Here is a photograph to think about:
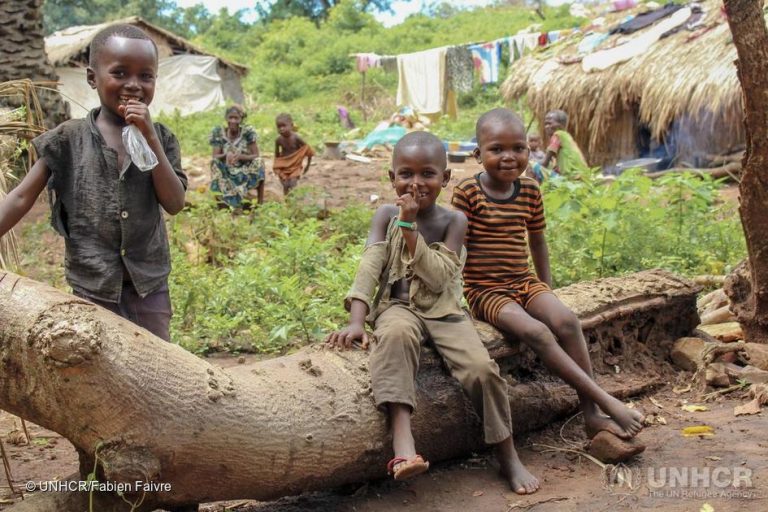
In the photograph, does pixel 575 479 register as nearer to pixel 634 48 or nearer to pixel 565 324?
pixel 565 324

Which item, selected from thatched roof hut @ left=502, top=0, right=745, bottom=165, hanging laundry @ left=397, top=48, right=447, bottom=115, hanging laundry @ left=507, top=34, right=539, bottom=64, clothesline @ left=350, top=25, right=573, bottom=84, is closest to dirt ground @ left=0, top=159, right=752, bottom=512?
thatched roof hut @ left=502, top=0, right=745, bottom=165

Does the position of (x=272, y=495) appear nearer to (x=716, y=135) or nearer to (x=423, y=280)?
(x=423, y=280)

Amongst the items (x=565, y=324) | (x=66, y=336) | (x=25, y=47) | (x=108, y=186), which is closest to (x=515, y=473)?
(x=565, y=324)

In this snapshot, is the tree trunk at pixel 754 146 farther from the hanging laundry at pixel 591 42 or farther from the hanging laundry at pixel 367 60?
the hanging laundry at pixel 367 60

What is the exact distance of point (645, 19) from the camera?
13430 mm

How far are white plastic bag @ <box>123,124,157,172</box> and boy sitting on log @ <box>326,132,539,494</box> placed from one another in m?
0.88

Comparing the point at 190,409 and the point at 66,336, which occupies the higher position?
the point at 66,336

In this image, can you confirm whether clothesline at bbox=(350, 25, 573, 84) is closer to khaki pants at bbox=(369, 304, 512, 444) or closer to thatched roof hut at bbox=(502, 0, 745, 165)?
thatched roof hut at bbox=(502, 0, 745, 165)

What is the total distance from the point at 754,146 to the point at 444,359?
2054 millimetres

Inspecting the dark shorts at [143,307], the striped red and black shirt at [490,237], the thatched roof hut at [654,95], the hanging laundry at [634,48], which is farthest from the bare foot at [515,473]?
the hanging laundry at [634,48]

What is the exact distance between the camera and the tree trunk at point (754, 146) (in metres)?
3.81

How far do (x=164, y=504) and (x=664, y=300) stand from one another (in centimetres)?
280

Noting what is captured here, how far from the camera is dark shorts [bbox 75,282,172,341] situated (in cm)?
271

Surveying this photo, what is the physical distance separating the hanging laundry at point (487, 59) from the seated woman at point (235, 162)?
10139mm
